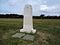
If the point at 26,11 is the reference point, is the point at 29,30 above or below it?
below

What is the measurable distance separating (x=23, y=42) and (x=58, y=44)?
271 cm

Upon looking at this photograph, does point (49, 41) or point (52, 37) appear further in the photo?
point (52, 37)

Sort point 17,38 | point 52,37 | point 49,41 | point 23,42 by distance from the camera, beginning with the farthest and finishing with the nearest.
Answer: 1. point 52,37
2. point 49,41
3. point 17,38
4. point 23,42

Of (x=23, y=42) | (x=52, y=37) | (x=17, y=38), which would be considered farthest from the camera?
(x=52, y=37)

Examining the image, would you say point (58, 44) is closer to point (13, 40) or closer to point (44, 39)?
point (44, 39)

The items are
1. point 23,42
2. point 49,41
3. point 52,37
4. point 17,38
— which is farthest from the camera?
point 52,37

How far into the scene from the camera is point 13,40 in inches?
428

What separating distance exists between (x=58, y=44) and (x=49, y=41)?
0.65 metres


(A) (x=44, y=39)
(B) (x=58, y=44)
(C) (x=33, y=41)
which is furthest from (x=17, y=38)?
(B) (x=58, y=44)

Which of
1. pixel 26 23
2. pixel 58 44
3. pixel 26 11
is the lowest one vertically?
pixel 58 44

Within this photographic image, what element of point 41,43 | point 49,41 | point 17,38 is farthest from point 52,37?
point 17,38

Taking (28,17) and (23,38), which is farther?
(28,17)

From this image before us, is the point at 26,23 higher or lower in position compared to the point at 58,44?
Answer: higher

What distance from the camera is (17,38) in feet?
36.9
